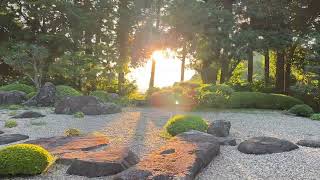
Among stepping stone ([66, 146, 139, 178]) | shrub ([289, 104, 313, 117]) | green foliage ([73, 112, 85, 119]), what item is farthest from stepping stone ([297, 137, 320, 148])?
green foliage ([73, 112, 85, 119])

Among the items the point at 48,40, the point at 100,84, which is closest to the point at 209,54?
the point at 100,84

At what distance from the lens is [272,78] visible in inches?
1198

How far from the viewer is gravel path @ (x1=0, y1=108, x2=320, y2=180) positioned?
7.25m

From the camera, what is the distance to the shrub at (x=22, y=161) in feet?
22.6

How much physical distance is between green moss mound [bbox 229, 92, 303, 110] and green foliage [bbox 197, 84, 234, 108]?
1203 millimetres

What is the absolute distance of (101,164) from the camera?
22.8 feet

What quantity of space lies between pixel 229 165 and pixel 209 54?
56.3 feet

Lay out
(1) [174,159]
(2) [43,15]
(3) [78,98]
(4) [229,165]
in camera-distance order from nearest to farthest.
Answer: (1) [174,159] → (4) [229,165] → (3) [78,98] → (2) [43,15]

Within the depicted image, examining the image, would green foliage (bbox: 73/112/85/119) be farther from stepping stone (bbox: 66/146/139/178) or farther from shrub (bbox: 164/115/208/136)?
stepping stone (bbox: 66/146/139/178)

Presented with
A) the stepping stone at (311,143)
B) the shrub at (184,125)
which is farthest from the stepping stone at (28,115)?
the stepping stone at (311,143)

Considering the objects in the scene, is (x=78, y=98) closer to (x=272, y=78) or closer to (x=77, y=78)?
(x=77, y=78)

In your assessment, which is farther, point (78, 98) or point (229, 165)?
point (78, 98)

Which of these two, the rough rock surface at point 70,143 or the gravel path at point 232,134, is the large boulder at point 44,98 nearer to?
the gravel path at point 232,134

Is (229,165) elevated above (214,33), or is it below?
below
